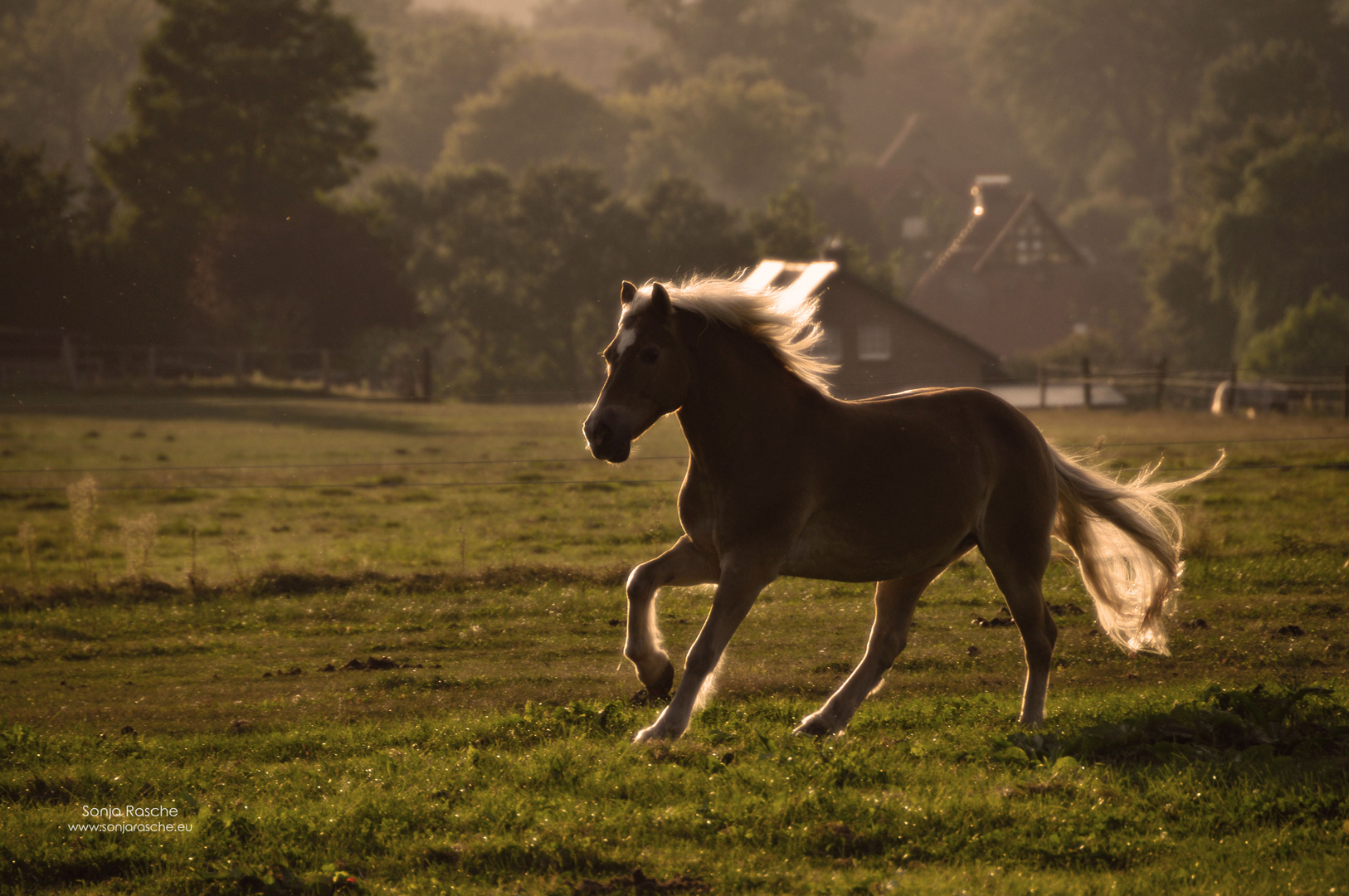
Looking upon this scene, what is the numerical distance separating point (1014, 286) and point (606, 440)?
277 feet

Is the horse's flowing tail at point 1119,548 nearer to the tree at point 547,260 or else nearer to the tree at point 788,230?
the tree at point 547,260

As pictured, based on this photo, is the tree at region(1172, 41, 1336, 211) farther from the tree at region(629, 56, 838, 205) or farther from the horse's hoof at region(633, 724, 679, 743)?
the horse's hoof at region(633, 724, 679, 743)

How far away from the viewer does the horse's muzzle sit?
5.88 metres

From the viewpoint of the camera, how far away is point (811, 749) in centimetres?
598

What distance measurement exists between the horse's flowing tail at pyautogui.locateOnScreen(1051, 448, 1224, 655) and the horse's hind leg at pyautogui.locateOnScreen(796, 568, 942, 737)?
1.07 meters

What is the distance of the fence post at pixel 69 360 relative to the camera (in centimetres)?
3334

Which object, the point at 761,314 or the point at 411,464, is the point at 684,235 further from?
the point at 761,314

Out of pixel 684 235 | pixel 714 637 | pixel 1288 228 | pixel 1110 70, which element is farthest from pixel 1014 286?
pixel 714 637

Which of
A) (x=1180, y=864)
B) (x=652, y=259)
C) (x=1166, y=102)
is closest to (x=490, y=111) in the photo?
(x=652, y=259)

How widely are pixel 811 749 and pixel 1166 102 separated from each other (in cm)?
11340

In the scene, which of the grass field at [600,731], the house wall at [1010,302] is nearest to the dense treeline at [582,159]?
the house wall at [1010,302]

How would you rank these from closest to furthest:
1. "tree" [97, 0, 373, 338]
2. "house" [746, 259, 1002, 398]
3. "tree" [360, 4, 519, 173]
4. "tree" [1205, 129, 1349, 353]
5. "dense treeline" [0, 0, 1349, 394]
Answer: "dense treeline" [0, 0, 1349, 394] → "tree" [97, 0, 373, 338] → "house" [746, 259, 1002, 398] → "tree" [1205, 129, 1349, 353] → "tree" [360, 4, 519, 173]

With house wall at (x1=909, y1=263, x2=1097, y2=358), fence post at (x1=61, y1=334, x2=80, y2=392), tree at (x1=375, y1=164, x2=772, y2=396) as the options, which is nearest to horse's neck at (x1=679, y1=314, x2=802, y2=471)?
fence post at (x1=61, y1=334, x2=80, y2=392)

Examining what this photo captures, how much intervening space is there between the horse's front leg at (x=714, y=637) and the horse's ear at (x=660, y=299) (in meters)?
1.22
